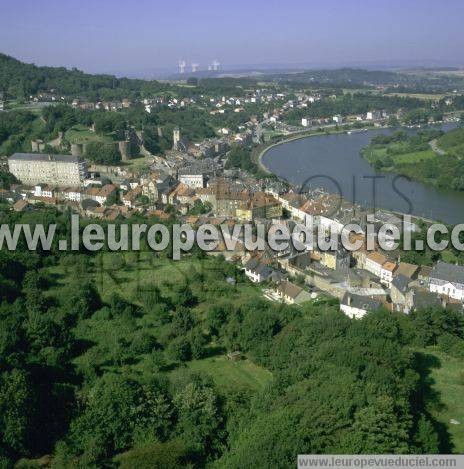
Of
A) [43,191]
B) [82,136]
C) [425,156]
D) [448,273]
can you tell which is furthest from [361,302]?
[425,156]

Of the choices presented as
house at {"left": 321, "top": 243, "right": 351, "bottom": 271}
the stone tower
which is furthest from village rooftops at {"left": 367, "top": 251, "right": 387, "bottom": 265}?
the stone tower

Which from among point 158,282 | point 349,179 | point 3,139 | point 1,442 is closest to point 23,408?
point 1,442

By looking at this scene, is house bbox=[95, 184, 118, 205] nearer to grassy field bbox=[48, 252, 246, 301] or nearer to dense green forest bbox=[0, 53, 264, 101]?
grassy field bbox=[48, 252, 246, 301]

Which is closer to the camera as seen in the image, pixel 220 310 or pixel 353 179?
pixel 220 310

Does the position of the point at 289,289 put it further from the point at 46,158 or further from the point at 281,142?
the point at 281,142

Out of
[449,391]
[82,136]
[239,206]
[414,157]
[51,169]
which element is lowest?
[449,391]

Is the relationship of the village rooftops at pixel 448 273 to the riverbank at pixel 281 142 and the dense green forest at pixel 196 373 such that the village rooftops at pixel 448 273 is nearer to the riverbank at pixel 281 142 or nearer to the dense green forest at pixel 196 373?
the dense green forest at pixel 196 373
